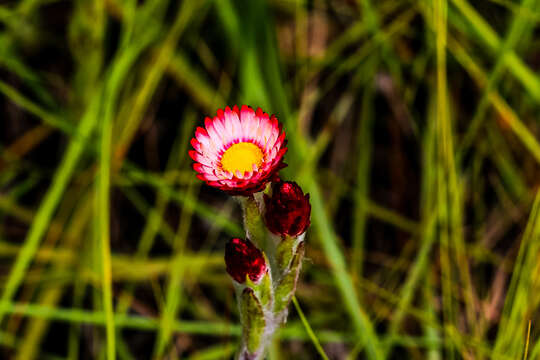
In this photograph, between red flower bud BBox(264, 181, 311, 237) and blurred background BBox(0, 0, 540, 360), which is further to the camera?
blurred background BBox(0, 0, 540, 360)

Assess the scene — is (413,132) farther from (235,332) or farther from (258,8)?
(235,332)

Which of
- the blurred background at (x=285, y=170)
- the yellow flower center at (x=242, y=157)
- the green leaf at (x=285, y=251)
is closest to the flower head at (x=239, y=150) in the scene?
the yellow flower center at (x=242, y=157)

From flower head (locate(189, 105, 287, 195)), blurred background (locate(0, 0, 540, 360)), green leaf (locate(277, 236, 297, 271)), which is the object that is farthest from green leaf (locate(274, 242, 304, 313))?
blurred background (locate(0, 0, 540, 360))

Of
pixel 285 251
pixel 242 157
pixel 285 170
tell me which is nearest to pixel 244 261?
pixel 285 251

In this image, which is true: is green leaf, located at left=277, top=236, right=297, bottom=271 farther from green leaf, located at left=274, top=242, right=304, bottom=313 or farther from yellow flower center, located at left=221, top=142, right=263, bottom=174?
yellow flower center, located at left=221, top=142, right=263, bottom=174

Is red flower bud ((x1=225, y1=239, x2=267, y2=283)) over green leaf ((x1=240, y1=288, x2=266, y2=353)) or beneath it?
over

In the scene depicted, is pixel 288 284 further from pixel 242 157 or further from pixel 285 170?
pixel 285 170

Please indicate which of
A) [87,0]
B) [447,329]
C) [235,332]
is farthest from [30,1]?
[447,329]
